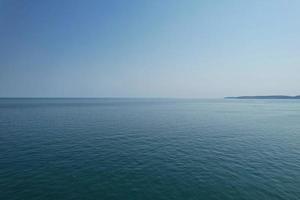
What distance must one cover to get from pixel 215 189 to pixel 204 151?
36.1 feet

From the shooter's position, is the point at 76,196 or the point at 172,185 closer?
the point at 76,196

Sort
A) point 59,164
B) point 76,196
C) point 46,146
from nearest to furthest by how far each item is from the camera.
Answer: point 76,196, point 59,164, point 46,146

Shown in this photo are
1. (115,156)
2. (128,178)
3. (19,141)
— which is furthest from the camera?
(19,141)

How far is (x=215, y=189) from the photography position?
16016 mm

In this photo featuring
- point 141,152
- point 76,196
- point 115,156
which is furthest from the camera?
point 141,152

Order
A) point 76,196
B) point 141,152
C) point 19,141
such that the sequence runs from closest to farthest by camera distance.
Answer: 1. point 76,196
2. point 141,152
3. point 19,141

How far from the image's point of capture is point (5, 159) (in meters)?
22.3

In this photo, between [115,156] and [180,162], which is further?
[115,156]

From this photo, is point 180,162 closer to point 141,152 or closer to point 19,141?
point 141,152

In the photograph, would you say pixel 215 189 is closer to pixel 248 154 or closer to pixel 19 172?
pixel 248 154

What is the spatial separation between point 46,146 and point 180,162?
76.2 ft

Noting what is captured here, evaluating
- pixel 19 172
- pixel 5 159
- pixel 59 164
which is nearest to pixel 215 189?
pixel 59 164

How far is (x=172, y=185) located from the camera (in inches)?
655

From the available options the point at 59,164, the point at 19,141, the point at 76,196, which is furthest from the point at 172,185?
the point at 19,141
